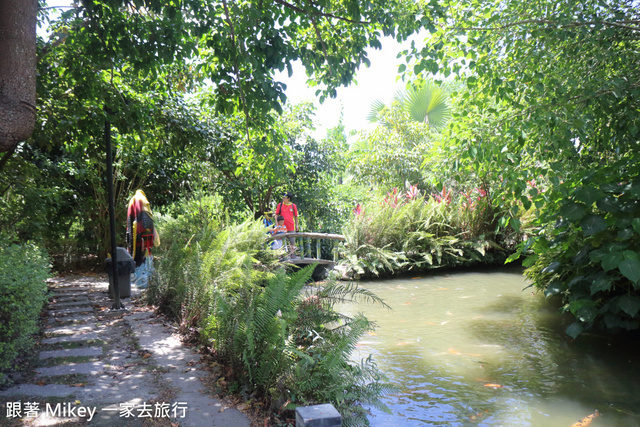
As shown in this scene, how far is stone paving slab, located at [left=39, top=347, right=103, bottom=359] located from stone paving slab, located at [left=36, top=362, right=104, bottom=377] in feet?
0.88

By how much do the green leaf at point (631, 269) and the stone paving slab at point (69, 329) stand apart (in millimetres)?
5867

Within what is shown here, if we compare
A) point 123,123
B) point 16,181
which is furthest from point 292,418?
point 16,181

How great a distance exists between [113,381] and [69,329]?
192 cm

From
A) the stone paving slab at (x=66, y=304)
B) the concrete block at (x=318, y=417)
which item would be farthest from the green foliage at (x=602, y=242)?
the stone paving slab at (x=66, y=304)

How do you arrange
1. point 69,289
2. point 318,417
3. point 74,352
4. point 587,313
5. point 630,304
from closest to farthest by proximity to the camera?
1. point 318,417
2. point 74,352
3. point 630,304
4. point 587,313
5. point 69,289

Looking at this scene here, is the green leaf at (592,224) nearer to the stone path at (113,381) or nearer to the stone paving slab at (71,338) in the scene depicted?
the stone path at (113,381)

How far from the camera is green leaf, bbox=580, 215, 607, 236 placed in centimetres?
496

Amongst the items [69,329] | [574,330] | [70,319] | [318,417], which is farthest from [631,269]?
[70,319]

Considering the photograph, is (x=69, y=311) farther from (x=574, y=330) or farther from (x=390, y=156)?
(x=390, y=156)

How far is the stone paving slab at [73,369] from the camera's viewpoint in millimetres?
3707

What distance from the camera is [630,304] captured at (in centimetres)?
518

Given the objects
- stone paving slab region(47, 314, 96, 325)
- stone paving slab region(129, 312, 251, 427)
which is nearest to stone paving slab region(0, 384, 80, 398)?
stone paving slab region(129, 312, 251, 427)

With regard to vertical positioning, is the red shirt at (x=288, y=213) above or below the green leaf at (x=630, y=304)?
above

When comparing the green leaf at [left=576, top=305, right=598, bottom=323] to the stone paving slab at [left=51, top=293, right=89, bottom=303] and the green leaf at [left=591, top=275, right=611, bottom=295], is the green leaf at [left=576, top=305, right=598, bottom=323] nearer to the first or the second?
the green leaf at [left=591, top=275, right=611, bottom=295]
